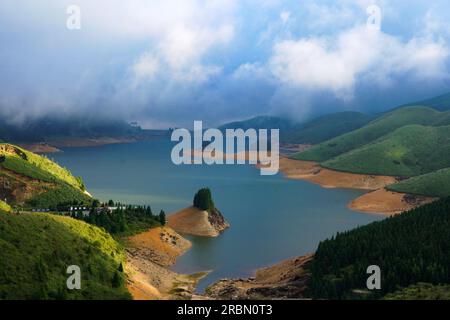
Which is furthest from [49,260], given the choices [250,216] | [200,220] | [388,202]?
[388,202]

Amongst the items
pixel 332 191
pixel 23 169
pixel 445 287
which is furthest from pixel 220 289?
pixel 332 191

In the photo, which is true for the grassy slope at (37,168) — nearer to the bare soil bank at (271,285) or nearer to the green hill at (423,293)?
the bare soil bank at (271,285)

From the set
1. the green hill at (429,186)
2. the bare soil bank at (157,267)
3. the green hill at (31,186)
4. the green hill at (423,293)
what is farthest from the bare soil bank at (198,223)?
the green hill at (429,186)

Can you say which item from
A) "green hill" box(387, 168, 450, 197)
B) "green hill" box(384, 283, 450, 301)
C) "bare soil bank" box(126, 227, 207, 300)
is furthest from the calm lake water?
"green hill" box(384, 283, 450, 301)

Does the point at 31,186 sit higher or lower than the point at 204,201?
higher

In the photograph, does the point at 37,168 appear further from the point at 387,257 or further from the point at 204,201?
the point at 387,257

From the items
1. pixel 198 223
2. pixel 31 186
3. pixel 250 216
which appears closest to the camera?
pixel 198 223
